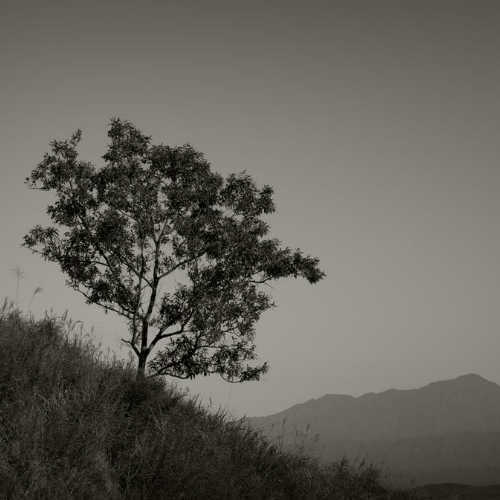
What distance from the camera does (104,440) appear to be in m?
4.16

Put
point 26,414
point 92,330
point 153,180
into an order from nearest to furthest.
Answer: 1. point 26,414
2. point 92,330
3. point 153,180

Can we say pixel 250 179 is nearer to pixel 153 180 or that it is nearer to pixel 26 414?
pixel 153 180

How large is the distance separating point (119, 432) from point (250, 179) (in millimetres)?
11172

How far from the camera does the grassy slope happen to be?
11.4ft

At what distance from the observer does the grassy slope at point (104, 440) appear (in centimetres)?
349

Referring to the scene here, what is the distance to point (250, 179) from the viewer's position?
14797 mm

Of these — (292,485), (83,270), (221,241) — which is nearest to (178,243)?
(221,241)

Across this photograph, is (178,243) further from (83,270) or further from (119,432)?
(119,432)

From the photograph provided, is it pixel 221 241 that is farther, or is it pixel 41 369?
pixel 221 241

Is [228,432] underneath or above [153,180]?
underneath

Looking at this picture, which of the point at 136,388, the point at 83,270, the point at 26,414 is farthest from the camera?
the point at 83,270

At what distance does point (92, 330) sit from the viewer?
667cm

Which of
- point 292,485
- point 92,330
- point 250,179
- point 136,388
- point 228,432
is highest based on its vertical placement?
point 250,179

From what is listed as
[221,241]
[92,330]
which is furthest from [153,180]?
[92,330]
